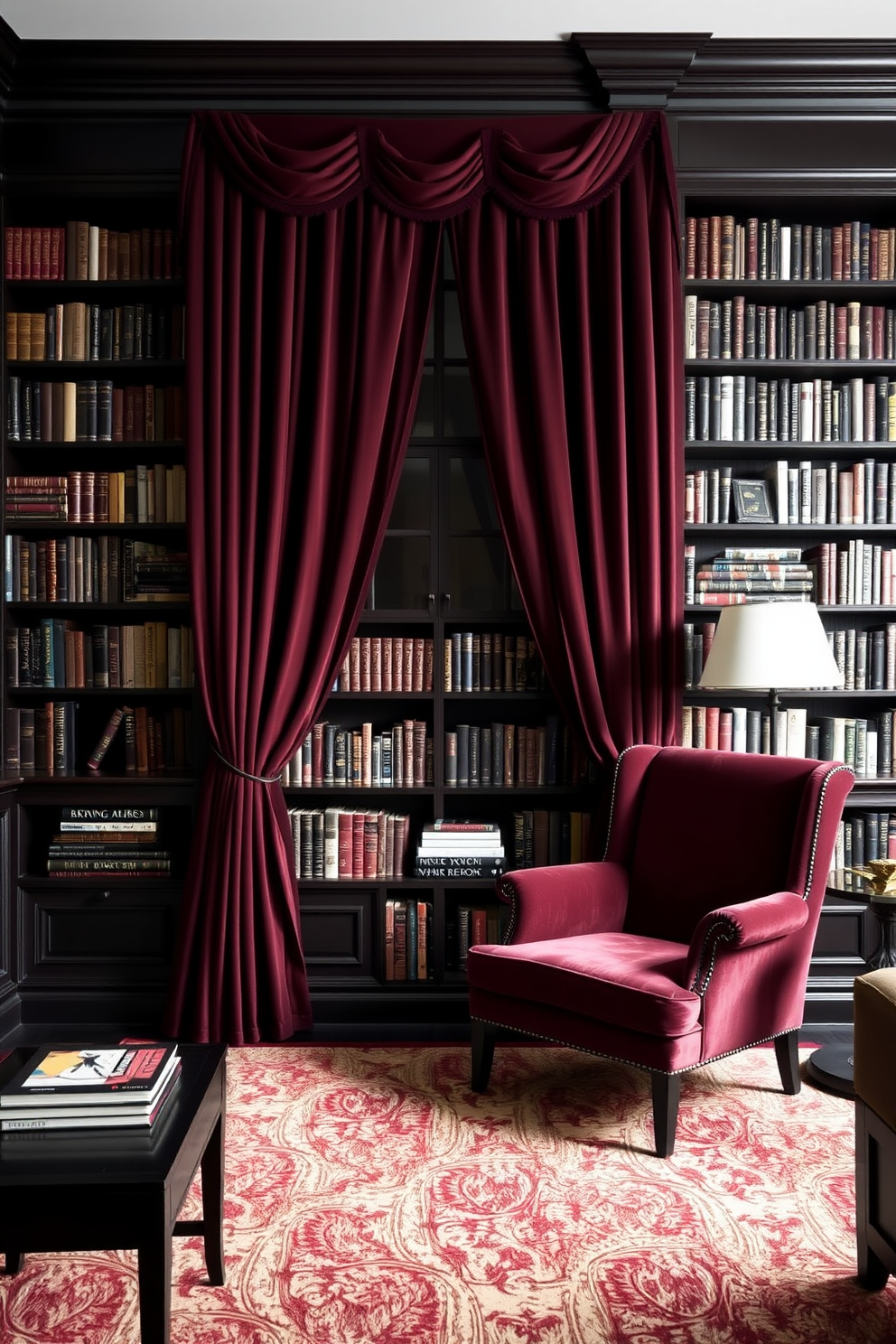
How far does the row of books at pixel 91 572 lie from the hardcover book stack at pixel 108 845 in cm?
79

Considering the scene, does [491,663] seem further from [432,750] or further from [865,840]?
[865,840]

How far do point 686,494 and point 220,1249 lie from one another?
2776mm

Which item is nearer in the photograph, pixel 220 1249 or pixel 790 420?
pixel 220 1249

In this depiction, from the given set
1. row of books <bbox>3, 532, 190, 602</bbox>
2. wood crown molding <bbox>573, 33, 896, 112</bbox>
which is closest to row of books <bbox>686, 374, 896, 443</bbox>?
wood crown molding <bbox>573, 33, 896, 112</bbox>

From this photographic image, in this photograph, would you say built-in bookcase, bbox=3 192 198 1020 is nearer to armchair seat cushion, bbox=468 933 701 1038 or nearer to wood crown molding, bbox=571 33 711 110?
armchair seat cushion, bbox=468 933 701 1038

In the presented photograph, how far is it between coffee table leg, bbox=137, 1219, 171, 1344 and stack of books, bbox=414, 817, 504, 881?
2.02 metres

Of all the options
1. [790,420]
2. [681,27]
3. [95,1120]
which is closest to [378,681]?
[790,420]

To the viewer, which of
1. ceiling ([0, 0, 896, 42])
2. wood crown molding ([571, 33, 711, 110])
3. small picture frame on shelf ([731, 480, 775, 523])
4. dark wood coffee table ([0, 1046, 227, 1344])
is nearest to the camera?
dark wood coffee table ([0, 1046, 227, 1344])

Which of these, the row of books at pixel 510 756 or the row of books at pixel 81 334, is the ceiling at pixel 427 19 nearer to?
the row of books at pixel 81 334

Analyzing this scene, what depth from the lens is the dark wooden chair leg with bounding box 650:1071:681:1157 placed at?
8.36 ft

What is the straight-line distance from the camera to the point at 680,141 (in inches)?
139

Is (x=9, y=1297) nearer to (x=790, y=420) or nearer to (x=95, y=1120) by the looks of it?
(x=95, y=1120)

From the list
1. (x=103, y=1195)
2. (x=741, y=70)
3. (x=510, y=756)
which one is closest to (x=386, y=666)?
(x=510, y=756)

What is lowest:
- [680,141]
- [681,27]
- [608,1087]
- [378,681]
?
[608,1087]
